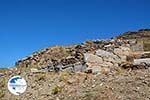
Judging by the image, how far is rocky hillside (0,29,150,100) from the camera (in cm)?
1560

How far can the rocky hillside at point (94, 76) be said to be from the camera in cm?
Answer: 1560

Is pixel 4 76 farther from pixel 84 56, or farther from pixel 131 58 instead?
pixel 131 58

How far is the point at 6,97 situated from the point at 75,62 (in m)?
4.58

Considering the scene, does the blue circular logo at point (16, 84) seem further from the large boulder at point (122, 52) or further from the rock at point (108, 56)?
the large boulder at point (122, 52)

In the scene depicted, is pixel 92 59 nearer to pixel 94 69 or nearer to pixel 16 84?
pixel 94 69

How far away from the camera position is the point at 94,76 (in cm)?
1783

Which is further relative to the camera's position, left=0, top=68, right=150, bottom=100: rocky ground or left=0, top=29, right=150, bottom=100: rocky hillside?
left=0, top=29, right=150, bottom=100: rocky hillside

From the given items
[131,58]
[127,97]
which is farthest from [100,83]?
[131,58]

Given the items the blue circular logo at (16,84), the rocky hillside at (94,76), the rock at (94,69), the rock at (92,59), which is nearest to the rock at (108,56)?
the rocky hillside at (94,76)

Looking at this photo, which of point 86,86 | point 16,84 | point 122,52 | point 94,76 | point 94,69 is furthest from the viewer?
point 122,52

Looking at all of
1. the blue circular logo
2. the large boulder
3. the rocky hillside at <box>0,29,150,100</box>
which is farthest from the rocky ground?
the large boulder

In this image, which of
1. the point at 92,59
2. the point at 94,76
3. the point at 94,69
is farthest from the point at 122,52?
the point at 94,76

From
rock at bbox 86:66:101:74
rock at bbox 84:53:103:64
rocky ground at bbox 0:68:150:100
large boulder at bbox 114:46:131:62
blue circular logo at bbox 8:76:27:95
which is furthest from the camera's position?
large boulder at bbox 114:46:131:62

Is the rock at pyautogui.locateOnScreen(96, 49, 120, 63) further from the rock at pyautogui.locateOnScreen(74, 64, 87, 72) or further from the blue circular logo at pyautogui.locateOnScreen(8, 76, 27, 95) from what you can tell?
the blue circular logo at pyautogui.locateOnScreen(8, 76, 27, 95)
